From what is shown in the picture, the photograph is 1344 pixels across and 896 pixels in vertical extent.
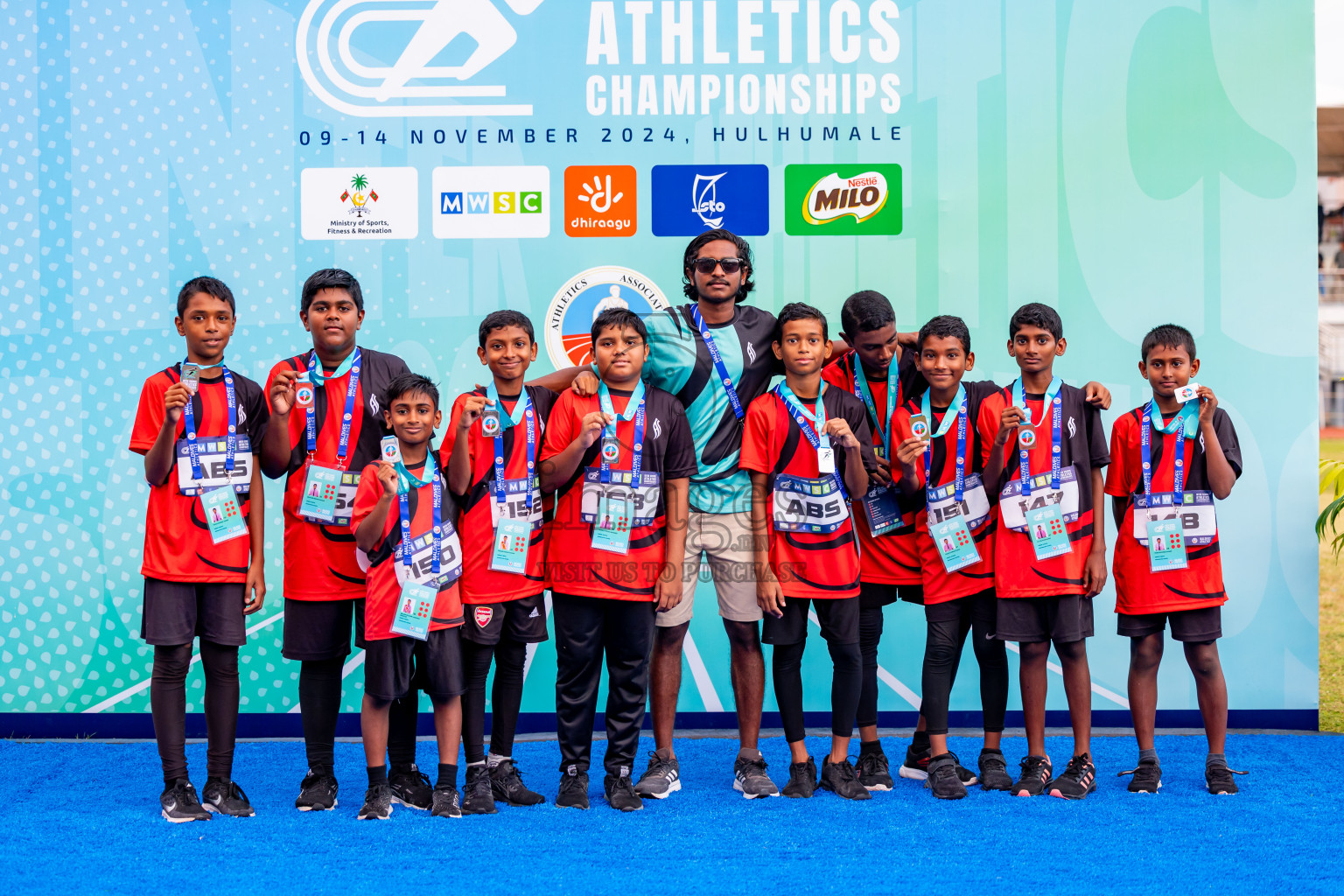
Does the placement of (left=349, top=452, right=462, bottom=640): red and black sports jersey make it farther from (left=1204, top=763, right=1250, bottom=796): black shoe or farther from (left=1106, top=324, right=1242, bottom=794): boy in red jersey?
(left=1204, top=763, right=1250, bottom=796): black shoe

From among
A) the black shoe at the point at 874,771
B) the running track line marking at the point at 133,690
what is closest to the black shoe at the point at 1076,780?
the black shoe at the point at 874,771

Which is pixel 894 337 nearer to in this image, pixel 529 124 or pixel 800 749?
pixel 800 749

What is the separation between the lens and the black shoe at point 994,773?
11.0ft

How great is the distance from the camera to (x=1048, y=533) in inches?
129

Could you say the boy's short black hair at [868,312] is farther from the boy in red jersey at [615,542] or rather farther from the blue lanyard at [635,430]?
the blue lanyard at [635,430]

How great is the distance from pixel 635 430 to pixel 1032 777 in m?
1.74

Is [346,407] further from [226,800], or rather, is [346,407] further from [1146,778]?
[1146,778]

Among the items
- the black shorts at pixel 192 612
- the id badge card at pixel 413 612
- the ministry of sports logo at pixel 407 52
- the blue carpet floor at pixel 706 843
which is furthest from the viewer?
the ministry of sports logo at pixel 407 52

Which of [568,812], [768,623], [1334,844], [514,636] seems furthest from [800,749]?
[1334,844]

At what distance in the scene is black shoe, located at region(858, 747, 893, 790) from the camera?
11.2 ft

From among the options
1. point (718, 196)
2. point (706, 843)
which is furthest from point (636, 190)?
point (706, 843)

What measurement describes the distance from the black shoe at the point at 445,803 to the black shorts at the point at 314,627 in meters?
0.53

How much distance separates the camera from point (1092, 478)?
132 inches

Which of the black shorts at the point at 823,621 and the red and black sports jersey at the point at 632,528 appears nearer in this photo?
the red and black sports jersey at the point at 632,528
